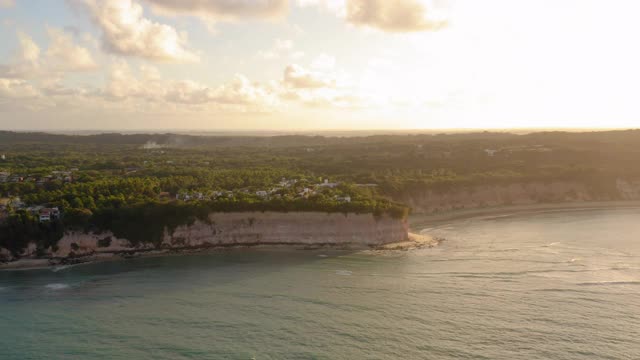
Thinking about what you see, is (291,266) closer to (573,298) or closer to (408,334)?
(408,334)

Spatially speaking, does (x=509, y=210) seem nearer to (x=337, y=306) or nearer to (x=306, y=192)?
(x=306, y=192)

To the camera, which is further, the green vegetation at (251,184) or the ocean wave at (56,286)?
the green vegetation at (251,184)

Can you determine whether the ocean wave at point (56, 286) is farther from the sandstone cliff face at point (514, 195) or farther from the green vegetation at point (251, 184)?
the sandstone cliff face at point (514, 195)

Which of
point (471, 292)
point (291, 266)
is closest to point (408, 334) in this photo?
point (471, 292)

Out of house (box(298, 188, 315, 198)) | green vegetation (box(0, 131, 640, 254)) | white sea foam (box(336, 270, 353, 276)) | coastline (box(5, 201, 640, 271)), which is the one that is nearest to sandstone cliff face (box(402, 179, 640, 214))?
green vegetation (box(0, 131, 640, 254))

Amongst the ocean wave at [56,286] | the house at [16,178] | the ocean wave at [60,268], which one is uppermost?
the house at [16,178]

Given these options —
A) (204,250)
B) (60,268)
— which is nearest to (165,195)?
(204,250)

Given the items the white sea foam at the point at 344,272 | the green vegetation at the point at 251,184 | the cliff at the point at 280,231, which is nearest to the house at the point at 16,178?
the green vegetation at the point at 251,184
